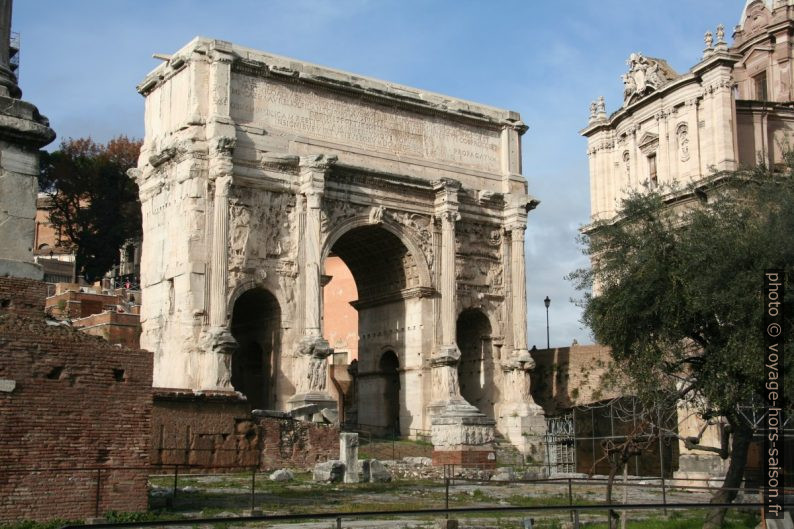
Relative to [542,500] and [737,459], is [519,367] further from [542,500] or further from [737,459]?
[737,459]

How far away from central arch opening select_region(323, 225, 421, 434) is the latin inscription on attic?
304 cm

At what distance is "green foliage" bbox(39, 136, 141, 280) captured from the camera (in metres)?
58.2

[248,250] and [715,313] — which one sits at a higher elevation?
[248,250]

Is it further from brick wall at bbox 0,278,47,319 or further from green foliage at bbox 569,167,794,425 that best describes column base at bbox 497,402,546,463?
brick wall at bbox 0,278,47,319

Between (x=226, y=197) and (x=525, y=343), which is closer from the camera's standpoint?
(x=226, y=197)

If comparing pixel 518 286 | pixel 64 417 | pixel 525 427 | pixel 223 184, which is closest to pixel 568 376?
pixel 518 286

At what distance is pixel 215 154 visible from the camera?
101ft

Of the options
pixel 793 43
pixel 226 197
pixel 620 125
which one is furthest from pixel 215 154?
pixel 793 43

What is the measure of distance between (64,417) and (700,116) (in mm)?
36006

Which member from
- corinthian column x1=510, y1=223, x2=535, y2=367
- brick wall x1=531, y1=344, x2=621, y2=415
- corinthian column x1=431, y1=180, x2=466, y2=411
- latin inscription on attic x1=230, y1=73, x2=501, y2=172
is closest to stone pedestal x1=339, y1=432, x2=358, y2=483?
corinthian column x1=431, y1=180, x2=466, y2=411

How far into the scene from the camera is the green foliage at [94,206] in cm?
5825

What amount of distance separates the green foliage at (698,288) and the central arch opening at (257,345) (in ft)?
47.8

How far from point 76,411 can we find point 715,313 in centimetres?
940

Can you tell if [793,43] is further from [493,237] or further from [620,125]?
[493,237]
